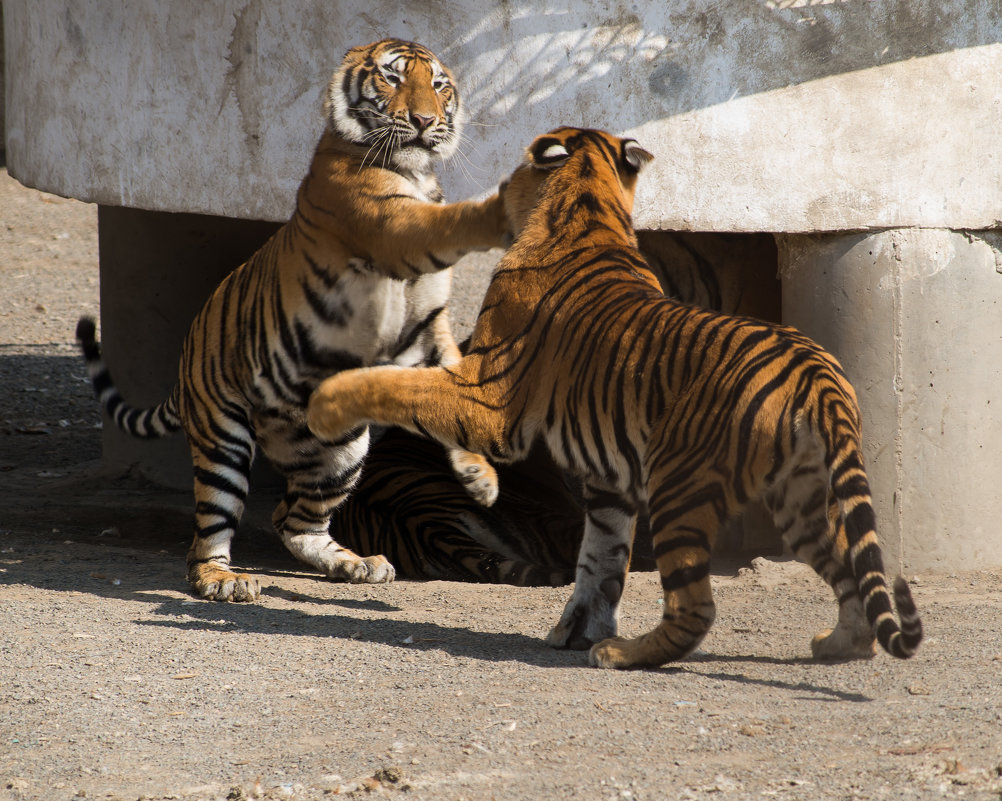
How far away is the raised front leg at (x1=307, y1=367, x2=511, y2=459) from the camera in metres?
3.70

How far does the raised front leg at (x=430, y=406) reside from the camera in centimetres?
370

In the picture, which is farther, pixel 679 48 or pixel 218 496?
pixel 218 496

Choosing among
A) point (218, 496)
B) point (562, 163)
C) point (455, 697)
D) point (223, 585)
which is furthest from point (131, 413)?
point (455, 697)

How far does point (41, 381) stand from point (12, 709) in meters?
6.76

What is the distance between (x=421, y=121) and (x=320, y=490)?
1.59 metres

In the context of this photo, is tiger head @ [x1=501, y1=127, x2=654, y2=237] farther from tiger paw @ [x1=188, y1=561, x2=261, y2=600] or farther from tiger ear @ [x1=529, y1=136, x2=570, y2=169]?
tiger paw @ [x1=188, y1=561, x2=261, y2=600]

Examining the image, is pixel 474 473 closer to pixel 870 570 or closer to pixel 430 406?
pixel 430 406

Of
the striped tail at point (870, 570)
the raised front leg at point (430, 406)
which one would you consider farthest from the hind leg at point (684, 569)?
the raised front leg at point (430, 406)

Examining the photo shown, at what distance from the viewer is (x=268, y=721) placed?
10.3 ft

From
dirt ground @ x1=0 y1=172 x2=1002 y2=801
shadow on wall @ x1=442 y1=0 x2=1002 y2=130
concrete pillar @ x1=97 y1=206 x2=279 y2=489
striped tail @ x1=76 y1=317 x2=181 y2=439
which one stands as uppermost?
shadow on wall @ x1=442 y1=0 x2=1002 y2=130

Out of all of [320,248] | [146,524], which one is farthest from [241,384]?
[146,524]

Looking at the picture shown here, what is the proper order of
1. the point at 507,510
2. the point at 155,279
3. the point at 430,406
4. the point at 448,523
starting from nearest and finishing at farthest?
the point at 430,406 → the point at 448,523 → the point at 507,510 → the point at 155,279

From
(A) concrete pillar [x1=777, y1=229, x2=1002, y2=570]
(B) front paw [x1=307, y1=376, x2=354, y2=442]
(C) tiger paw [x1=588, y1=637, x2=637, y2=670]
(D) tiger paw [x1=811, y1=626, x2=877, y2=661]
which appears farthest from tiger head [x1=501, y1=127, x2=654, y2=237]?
(D) tiger paw [x1=811, y1=626, x2=877, y2=661]

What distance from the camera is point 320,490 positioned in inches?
201
